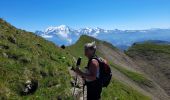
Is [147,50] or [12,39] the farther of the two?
[147,50]

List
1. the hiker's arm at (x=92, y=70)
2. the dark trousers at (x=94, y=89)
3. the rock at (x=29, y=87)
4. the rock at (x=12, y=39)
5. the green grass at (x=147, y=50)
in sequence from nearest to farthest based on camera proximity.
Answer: the hiker's arm at (x=92, y=70)
the dark trousers at (x=94, y=89)
the rock at (x=29, y=87)
the rock at (x=12, y=39)
the green grass at (x=147, y=50)

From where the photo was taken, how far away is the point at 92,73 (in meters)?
13.8

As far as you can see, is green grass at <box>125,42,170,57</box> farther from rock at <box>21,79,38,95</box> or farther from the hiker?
the hiker

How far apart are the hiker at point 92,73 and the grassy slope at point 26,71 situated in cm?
553

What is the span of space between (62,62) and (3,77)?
9575mm

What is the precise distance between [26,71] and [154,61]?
3855 inches

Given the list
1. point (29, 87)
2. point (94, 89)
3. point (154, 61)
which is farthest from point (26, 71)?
point (154, 61)

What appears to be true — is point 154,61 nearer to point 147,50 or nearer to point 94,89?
point 147,50

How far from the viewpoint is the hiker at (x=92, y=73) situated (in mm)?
13844

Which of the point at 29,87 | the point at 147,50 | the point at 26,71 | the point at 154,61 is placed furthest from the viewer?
the point at 147,50

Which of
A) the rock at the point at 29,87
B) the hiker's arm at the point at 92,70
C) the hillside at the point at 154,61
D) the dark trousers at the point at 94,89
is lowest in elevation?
the hillside at the point at 154,61

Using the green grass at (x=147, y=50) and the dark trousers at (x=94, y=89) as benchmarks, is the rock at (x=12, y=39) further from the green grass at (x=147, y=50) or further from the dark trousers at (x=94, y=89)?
the green grass at (x=147, y=50)

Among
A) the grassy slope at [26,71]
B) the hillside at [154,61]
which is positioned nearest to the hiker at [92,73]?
the grassy slope at [26,71]

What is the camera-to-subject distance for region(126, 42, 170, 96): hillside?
9716cm
